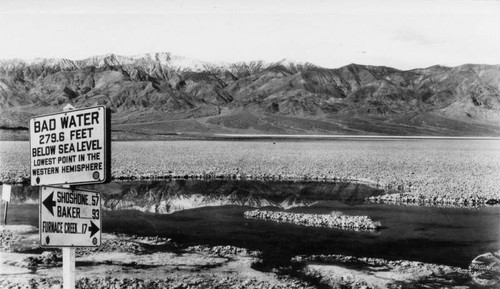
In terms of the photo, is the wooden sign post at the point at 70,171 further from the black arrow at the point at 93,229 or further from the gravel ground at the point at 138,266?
the gravel ground at the point at 138,266

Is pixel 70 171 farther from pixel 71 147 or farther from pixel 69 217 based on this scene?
pixel 69 217

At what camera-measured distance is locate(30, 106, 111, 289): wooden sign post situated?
465cm

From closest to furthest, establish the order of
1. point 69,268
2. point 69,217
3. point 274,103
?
point 69,217 < point 69,268 < point 274,103

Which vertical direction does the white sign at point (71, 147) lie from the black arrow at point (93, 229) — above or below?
above

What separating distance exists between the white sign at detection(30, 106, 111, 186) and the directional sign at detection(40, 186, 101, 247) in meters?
0.14

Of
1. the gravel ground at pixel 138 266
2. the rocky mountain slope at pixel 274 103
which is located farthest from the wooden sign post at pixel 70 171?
the rocky mountain slope at pixel 274 103

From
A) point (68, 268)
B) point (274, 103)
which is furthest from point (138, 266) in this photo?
point (274, 103)

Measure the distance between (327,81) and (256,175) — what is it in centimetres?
5440

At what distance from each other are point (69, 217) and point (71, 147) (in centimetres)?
59

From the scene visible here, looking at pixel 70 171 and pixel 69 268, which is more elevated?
pixel 70 171

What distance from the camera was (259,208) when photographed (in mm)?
20266

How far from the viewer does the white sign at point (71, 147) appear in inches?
183

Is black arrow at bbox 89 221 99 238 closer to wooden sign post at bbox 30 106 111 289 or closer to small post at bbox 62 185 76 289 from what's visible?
wooden sign post at bbox 30 106 111 289

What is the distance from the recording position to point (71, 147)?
4.73 m
